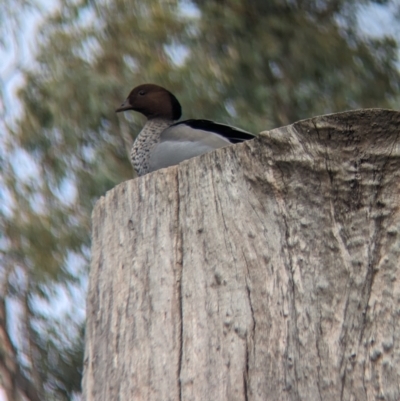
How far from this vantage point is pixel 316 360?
1.54 meters

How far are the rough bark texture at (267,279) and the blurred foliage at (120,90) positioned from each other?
3860mm

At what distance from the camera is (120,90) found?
6.06m

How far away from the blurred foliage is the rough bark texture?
12.7ft

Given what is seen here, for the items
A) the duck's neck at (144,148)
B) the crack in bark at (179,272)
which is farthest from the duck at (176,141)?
the crack in bark at (179,272)

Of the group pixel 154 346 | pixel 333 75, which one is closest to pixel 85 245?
pixel 333 75

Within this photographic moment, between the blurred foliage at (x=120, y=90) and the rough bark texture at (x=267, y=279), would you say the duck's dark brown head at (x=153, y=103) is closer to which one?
the blurred foliage at (x=120, y=90)

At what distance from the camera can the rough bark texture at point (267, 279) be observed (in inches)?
61.1

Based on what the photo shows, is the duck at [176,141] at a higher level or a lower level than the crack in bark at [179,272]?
lower

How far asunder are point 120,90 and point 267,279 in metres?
4.60

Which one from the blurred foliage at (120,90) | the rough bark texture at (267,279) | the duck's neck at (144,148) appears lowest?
the blurred foliage at (120,90)

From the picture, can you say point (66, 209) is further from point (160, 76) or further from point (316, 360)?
point (316, 360)

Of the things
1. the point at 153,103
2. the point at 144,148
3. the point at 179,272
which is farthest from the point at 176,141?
the point at 179,272

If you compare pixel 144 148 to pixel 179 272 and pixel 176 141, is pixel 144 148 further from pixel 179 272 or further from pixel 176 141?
pixel 179 272

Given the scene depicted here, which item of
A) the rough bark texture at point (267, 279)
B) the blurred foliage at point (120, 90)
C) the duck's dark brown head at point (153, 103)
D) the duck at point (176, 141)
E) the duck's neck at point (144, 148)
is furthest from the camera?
the blurred foliage at point (120, 90)
